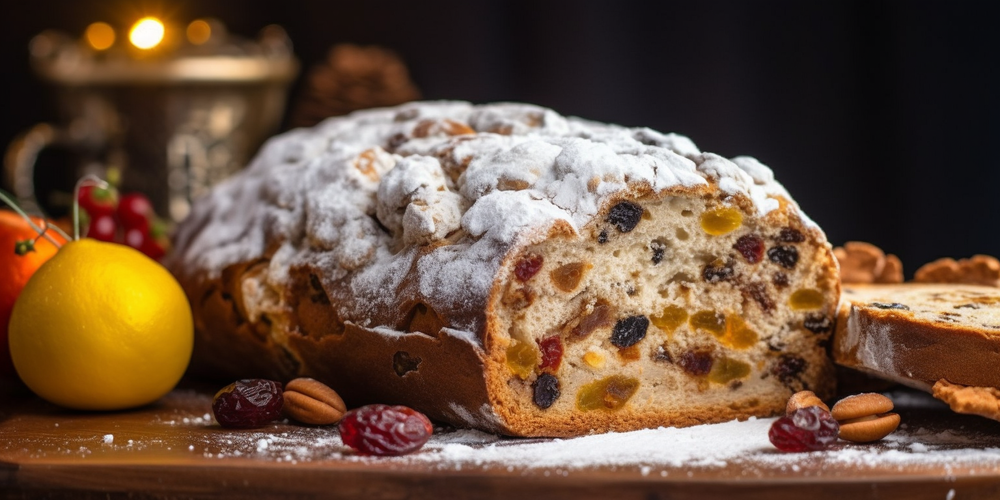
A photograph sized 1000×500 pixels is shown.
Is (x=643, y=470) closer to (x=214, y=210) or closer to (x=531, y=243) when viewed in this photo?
(x=531, y=243)

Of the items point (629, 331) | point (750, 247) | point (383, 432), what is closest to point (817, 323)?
point (750, 247)

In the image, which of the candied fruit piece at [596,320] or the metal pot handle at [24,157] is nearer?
the candied fruit piece at [596,320]

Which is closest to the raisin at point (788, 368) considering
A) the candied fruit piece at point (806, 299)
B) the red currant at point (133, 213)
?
the candied fruit piece at point (806, 299)

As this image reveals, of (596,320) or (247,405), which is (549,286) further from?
(247,405)

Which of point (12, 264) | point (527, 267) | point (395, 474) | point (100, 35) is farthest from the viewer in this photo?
point (100, 35)

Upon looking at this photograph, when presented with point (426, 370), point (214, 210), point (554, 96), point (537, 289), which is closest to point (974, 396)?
point (537, 289)

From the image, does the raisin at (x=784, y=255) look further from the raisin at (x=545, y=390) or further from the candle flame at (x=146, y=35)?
the candle flame at (x=146, y=35)

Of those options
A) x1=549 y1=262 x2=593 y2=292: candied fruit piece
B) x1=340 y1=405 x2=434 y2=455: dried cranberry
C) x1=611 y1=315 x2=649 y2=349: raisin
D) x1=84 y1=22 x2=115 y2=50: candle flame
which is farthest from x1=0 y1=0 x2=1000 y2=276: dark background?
x1=340 y1=405 x2=434 y2=455: dried cranberry
